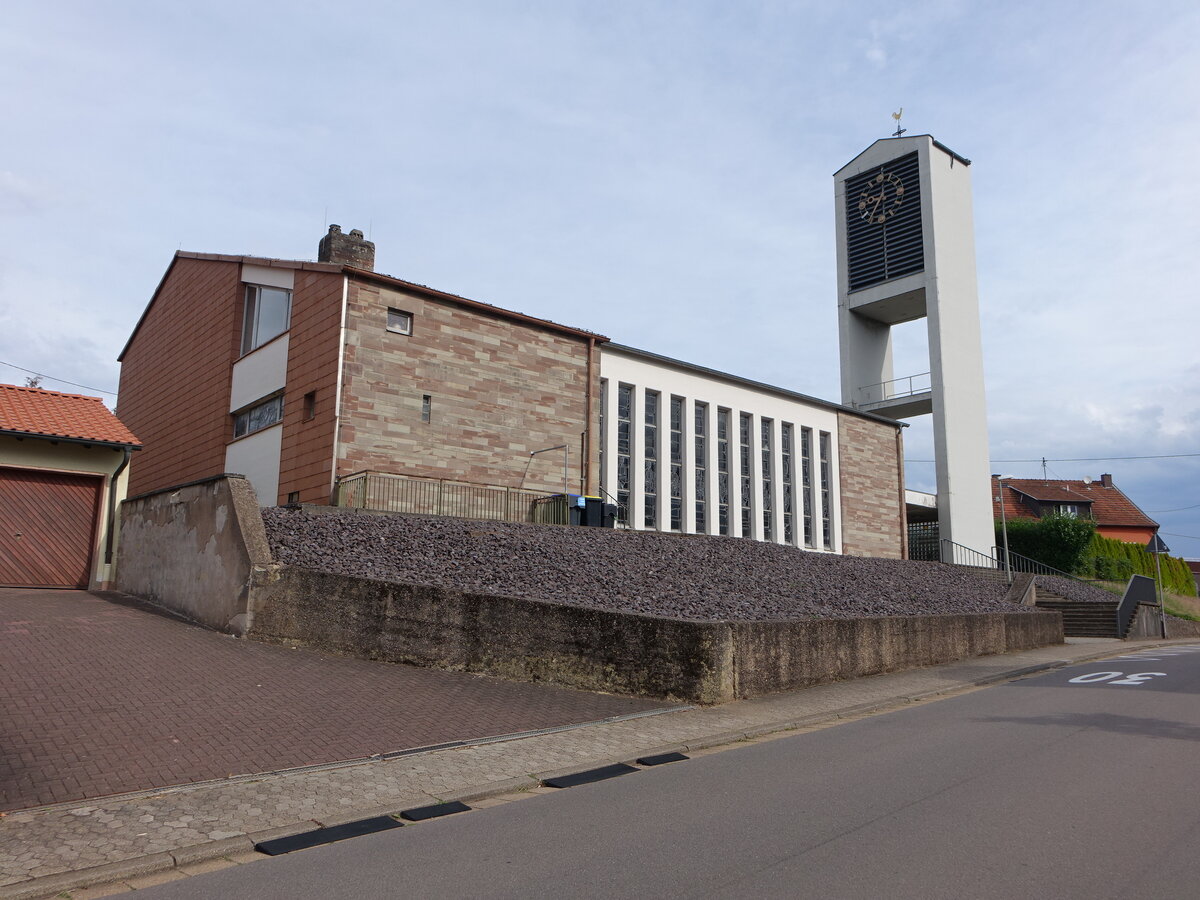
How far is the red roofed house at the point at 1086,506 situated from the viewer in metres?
56.5

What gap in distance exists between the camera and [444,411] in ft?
71.1

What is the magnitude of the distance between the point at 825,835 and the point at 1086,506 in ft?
200

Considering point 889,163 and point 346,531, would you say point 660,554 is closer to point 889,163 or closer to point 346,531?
point 346,531

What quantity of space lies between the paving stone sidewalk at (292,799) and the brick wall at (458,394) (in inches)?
519

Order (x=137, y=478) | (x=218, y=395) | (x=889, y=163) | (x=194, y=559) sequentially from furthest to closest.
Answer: (x=889, y=163), (x=137, y=478), (x=218, y=395), (x=194, y=559)

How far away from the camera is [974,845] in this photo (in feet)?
15.2

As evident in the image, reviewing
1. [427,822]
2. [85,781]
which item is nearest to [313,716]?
[85,781]

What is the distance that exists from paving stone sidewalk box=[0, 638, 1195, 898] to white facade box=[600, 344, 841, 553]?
56.9ft

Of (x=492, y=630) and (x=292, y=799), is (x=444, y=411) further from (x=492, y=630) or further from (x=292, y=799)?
(x=292, y=799)

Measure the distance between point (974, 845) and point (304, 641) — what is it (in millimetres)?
8750

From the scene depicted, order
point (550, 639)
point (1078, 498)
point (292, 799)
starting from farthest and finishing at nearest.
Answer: point (1078, 498)
point (550, 639)
point (292, 799)

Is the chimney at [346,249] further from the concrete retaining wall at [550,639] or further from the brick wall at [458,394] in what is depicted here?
the concrete retaining wall at [550,639]

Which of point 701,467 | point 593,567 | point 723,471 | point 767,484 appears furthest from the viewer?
point 767,484

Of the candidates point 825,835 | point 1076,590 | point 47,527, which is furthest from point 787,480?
point 825,835
